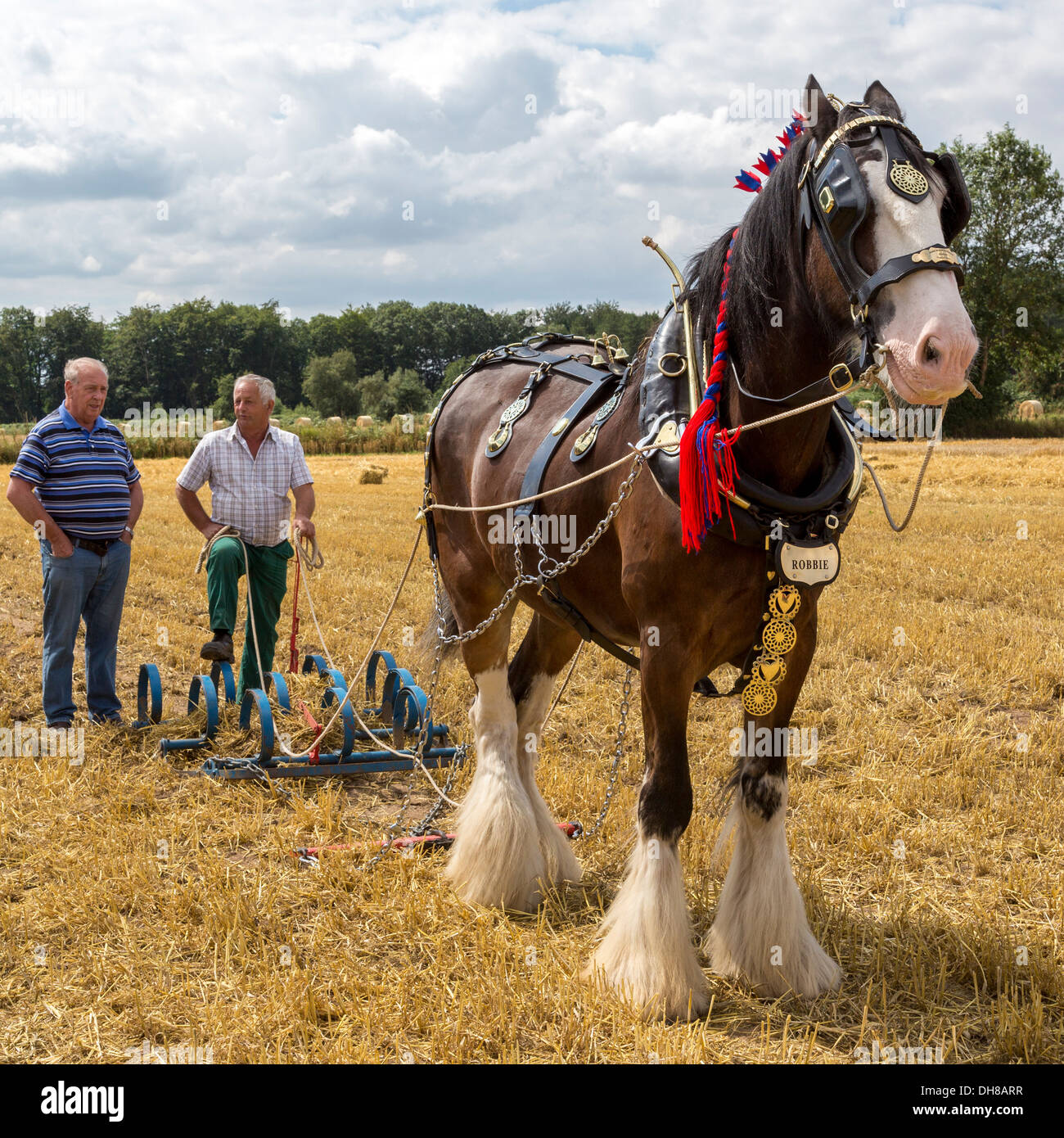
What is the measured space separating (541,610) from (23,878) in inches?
93.2

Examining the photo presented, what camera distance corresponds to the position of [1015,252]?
135 ft

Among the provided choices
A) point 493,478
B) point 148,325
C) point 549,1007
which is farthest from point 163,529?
point 148,325

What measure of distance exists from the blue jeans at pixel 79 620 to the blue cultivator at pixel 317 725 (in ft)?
1.10

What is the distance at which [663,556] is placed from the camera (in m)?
2.94

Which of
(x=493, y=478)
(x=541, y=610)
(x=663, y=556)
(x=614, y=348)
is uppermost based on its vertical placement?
(x=614, y=348)

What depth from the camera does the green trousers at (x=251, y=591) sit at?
5.52 meters

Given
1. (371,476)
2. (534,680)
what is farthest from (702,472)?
(371,476)

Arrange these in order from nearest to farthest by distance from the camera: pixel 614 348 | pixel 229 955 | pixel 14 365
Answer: pixel 229 955 → pixel 614 348 → pixel 14 365

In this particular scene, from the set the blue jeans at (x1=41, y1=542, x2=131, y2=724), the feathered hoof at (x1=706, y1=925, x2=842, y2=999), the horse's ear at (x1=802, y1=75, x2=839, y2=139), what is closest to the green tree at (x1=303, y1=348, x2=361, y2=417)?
the blue jeans at (x1=41, y1=542, x2=131, y2=724)

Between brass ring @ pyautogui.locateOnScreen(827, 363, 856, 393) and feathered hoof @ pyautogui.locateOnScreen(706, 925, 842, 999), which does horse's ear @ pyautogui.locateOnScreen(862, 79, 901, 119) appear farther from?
feathered hoof @ pyautogui.locateOnScreen(706, 925, 842, 999)

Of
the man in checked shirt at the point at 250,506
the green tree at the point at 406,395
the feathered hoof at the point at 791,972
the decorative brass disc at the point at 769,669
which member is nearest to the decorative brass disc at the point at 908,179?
the decorative brass disc at the point at 769,669
